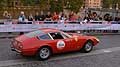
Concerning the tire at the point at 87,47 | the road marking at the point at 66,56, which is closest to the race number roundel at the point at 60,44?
the road marking at the point at 66,56

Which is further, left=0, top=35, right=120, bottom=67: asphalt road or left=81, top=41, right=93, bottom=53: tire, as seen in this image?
left=81, top=41, right=93, bottom=53: tire

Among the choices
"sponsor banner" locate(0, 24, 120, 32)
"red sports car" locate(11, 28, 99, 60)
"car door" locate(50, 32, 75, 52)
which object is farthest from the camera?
"sponsor banner" locate(0, 24, 120, 32)

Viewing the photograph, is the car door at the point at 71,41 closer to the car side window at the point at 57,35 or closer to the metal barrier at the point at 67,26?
the car side window at the point at 57,35

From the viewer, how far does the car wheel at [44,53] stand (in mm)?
13186

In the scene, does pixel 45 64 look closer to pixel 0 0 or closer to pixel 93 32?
pixel 93 32

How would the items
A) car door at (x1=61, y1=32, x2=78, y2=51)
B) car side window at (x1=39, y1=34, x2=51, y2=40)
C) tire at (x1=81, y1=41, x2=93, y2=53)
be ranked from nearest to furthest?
1. car side window at (x1=39, y1=34, x2=51, y2=40)
2. car door at (x1=61, y1=32, x2=78, y2=51)
3. tire at (x1=81, y1=41, x2=93, y2=53)

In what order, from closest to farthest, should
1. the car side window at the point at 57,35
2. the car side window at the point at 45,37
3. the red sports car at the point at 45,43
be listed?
the red sports car at the point at 45,43 → the car side window at the point at 45,37 → the car side window at the point at 57,35

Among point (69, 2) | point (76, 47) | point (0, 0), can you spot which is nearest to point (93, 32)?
point (76, 47)

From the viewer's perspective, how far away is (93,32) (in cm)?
2391

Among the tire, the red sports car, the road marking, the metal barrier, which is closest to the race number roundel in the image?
the red sports car

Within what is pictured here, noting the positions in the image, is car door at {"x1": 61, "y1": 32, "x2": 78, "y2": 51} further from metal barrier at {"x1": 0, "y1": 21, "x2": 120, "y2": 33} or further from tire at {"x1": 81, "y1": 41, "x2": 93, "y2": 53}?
metal barrier at {"x1": 0, "y1": 21, "x2": 120, "y2": 33}

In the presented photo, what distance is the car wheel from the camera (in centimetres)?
1319

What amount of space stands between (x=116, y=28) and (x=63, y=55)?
10.6m

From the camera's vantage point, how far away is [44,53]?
1331cm
